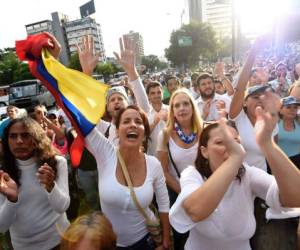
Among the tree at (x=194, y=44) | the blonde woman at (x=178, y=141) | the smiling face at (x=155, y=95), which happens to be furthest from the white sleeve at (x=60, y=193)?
the tree at (x=194, y=44)

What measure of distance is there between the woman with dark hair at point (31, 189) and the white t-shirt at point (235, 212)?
0.96 m

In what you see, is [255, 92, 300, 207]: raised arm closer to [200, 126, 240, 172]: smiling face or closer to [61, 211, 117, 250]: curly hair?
[200, 126, 240, 172]: smiling face

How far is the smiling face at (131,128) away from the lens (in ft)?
8.46

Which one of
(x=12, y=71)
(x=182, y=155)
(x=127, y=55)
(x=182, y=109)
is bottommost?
(x=12, y=71)

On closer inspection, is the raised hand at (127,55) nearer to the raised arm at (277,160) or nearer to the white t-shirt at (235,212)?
the white t-shirt at (235,212)

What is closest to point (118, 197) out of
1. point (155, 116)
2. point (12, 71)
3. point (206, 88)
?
point (155, 116)

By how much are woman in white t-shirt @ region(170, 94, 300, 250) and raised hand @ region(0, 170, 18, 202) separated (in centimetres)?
110

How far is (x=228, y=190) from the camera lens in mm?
1907

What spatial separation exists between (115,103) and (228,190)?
7.40ft

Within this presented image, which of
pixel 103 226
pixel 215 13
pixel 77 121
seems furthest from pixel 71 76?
pixel 215 13

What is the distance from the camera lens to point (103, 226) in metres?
1.68

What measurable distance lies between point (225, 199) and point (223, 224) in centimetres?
14

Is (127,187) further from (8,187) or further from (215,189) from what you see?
(215,189)

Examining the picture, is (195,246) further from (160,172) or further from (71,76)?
(71,76)
